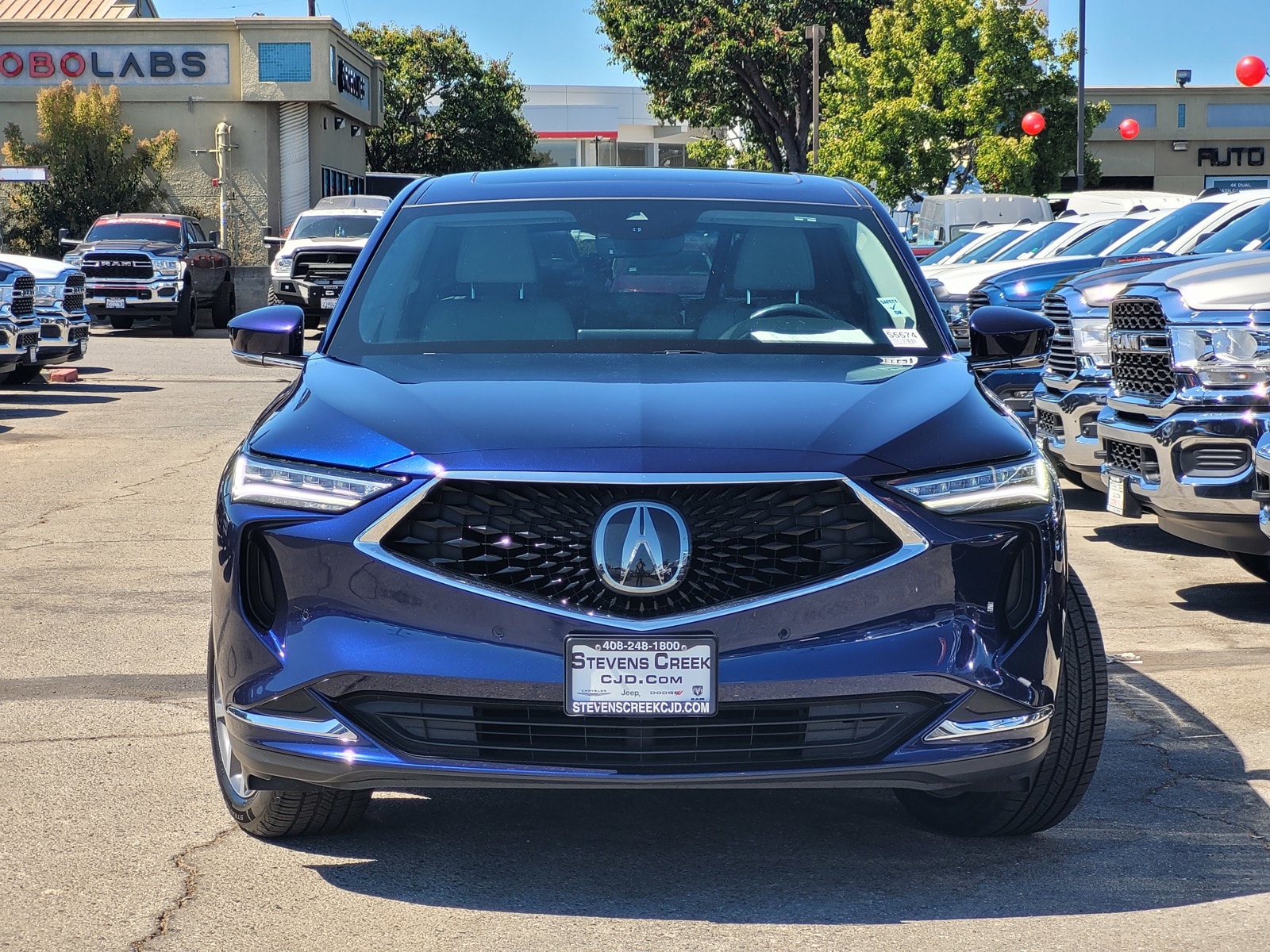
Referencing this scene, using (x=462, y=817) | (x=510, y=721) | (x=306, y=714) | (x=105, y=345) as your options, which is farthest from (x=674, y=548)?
(x=105, y=345)

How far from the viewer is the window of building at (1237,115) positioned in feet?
197

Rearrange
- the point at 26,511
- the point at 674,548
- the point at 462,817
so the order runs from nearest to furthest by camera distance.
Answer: the point at 674,548 < the point at 462,817 < the point at 26,511

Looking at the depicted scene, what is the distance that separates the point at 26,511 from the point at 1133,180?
57.4 m

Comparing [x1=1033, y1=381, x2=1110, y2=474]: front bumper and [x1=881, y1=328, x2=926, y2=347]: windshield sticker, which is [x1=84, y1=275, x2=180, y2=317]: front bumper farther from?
[x1=881, y1=328, x2=926, y2=347]: windshield sticker

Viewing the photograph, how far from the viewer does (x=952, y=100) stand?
41688 mm

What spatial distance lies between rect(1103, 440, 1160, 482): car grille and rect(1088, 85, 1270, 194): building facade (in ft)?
Answer: 180

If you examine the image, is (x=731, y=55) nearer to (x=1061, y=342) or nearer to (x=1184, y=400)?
(x=1061, y=342)

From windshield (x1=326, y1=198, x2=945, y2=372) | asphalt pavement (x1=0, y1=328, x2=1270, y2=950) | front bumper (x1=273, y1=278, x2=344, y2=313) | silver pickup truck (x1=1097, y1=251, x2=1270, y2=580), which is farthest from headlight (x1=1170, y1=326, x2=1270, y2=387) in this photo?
front bumper (x1=273, y1=278, x2=344, y2=313)

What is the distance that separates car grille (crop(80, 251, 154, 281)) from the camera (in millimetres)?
26781

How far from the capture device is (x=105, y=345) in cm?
A: 2611

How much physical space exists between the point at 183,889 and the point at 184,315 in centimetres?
2498

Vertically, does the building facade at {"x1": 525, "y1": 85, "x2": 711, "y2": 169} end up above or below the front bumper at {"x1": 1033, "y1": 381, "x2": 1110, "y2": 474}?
above

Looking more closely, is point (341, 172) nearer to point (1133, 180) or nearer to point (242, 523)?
point (1133, 180)

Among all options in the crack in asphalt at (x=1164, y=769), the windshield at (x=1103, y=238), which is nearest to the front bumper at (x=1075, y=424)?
the crack in asphalt at (x=1164, y=769)
